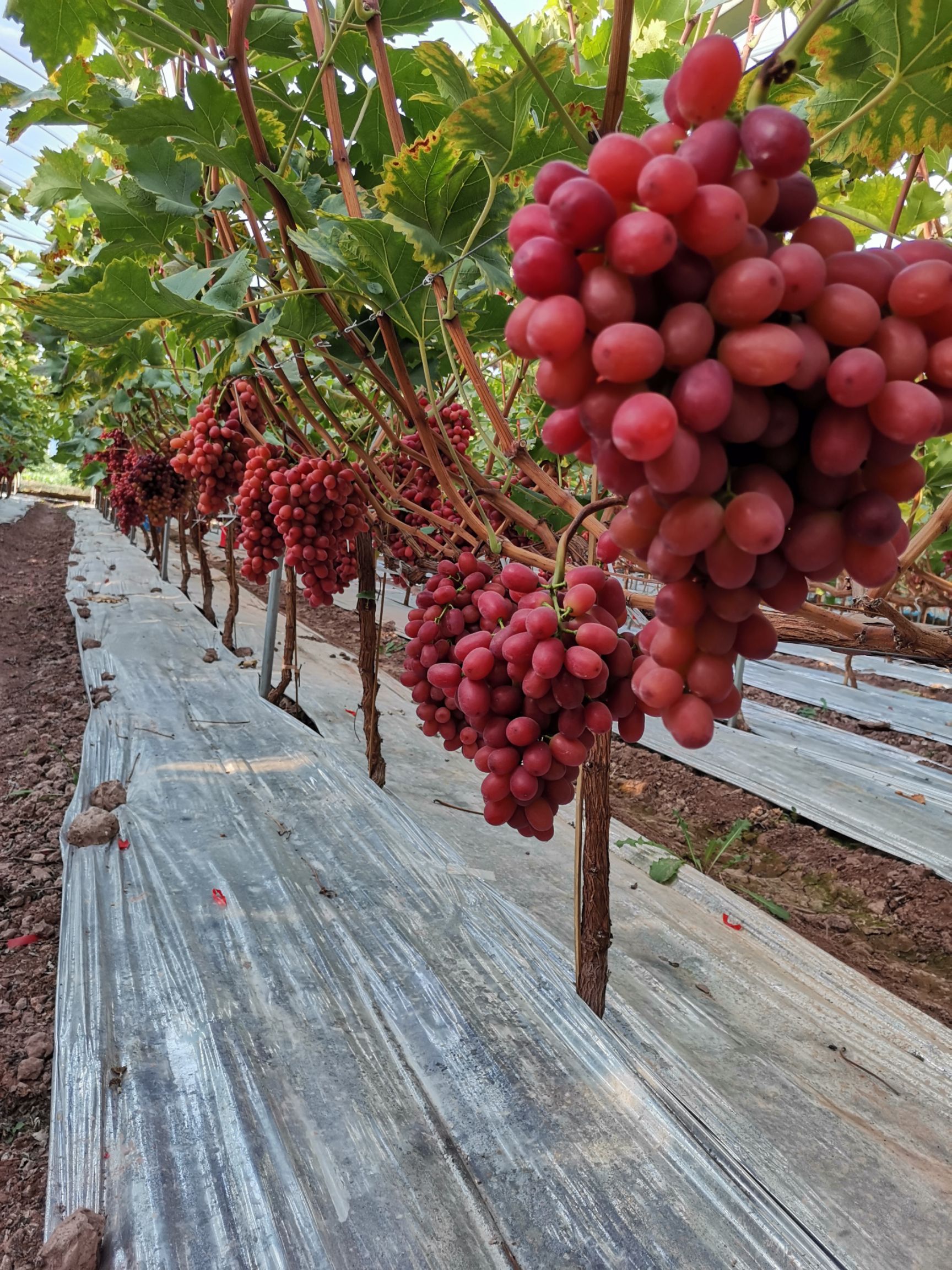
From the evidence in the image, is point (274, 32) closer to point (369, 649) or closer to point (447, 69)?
point (447, 69)

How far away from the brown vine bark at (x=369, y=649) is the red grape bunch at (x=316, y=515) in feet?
2.21

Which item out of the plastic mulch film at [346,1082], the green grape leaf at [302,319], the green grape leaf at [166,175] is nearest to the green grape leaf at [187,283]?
the green grape leaf at [302,319]

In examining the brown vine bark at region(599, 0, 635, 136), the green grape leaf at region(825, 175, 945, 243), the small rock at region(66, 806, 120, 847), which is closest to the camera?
the brown vine bark at region(599, 0, 635, 136)

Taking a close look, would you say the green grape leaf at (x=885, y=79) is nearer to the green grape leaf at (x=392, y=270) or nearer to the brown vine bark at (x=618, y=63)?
the brown vine bark at (x=618, y=63)

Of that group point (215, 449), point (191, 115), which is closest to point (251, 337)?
point (191, 115)

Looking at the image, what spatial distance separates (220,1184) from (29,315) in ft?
17.8

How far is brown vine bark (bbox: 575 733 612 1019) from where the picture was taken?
5.59 feet

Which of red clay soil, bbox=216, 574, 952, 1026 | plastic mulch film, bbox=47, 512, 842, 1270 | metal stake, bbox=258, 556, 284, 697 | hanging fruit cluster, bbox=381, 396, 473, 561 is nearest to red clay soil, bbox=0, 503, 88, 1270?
plastic mulch film, bbox=47, 512, 842, 1270

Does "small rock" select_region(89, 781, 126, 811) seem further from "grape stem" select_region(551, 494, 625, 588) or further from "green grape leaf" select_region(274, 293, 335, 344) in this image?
"grape stem" select_region(551, 494, 625, 588)

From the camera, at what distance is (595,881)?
177 cm

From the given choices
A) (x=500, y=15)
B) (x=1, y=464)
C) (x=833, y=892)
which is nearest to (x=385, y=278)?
(x=500, y=15)

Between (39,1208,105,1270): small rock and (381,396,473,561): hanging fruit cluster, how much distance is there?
5.08 ft

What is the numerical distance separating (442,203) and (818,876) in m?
3.25

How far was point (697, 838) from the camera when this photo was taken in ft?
12.1
